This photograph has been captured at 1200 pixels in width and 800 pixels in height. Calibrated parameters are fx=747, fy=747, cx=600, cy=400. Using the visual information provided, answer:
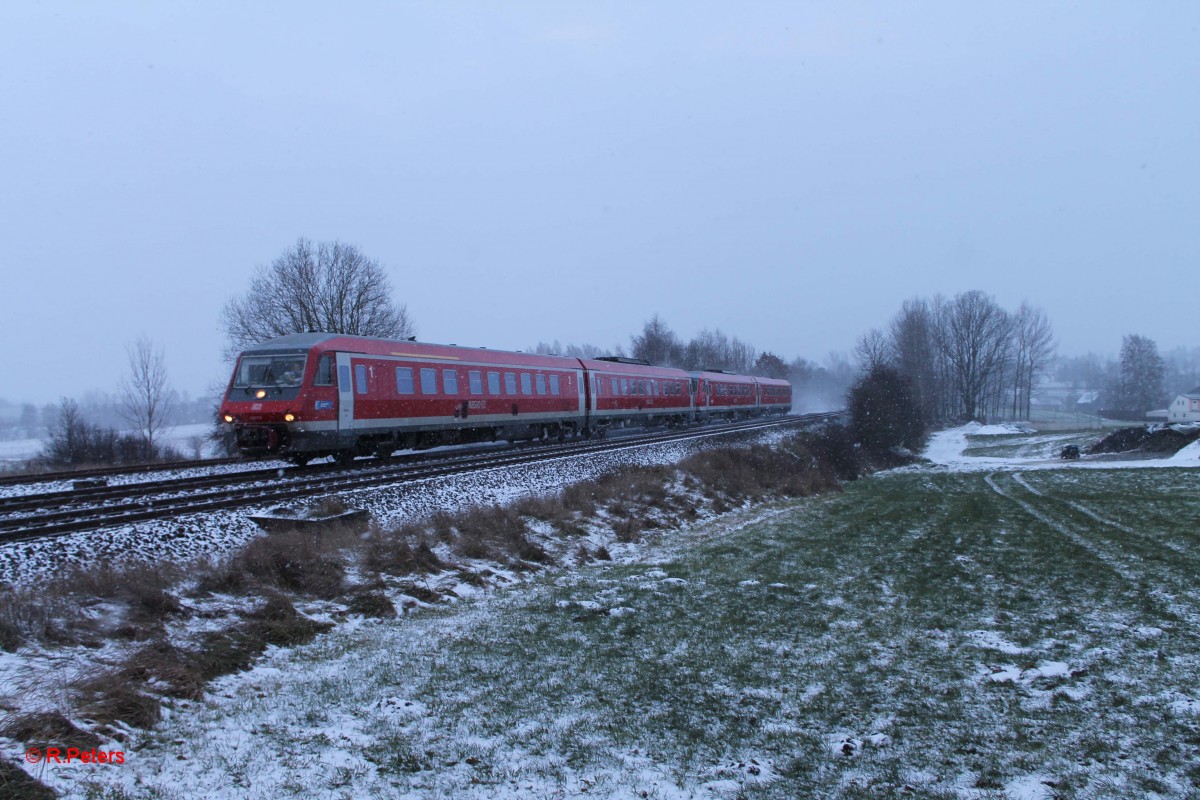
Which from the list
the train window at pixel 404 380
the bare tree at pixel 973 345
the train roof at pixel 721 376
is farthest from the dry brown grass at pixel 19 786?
the bare tree at pixel 973 345

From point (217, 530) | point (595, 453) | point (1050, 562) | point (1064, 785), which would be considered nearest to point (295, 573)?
point (217, 530)

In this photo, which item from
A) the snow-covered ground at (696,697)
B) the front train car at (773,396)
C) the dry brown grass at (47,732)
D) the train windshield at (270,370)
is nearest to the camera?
the dry brown grass at (47,732)

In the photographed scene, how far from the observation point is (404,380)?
19812 mm

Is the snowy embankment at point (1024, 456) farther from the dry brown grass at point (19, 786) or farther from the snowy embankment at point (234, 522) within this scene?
the dry brown grass at point (19, 786)

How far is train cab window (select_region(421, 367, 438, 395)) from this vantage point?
20.6 meters

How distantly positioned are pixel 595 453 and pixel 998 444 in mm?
40507

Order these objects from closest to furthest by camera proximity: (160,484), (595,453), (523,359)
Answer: (160,484)
(595,453)
(523,359)

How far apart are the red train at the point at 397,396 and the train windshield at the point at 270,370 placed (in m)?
0.02

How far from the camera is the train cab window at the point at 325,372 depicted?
16.9m

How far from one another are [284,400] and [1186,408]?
95.9 meters

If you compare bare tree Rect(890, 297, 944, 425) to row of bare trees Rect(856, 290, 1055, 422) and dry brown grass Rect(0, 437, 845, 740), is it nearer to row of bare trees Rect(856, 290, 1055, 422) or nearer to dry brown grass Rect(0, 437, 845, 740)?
row of bare trees Rect(856, 290, 1055, 422)

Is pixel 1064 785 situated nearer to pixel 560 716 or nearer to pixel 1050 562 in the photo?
pixel 560 716


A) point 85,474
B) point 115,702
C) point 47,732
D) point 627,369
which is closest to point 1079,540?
point 115,702

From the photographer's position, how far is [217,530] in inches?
408
